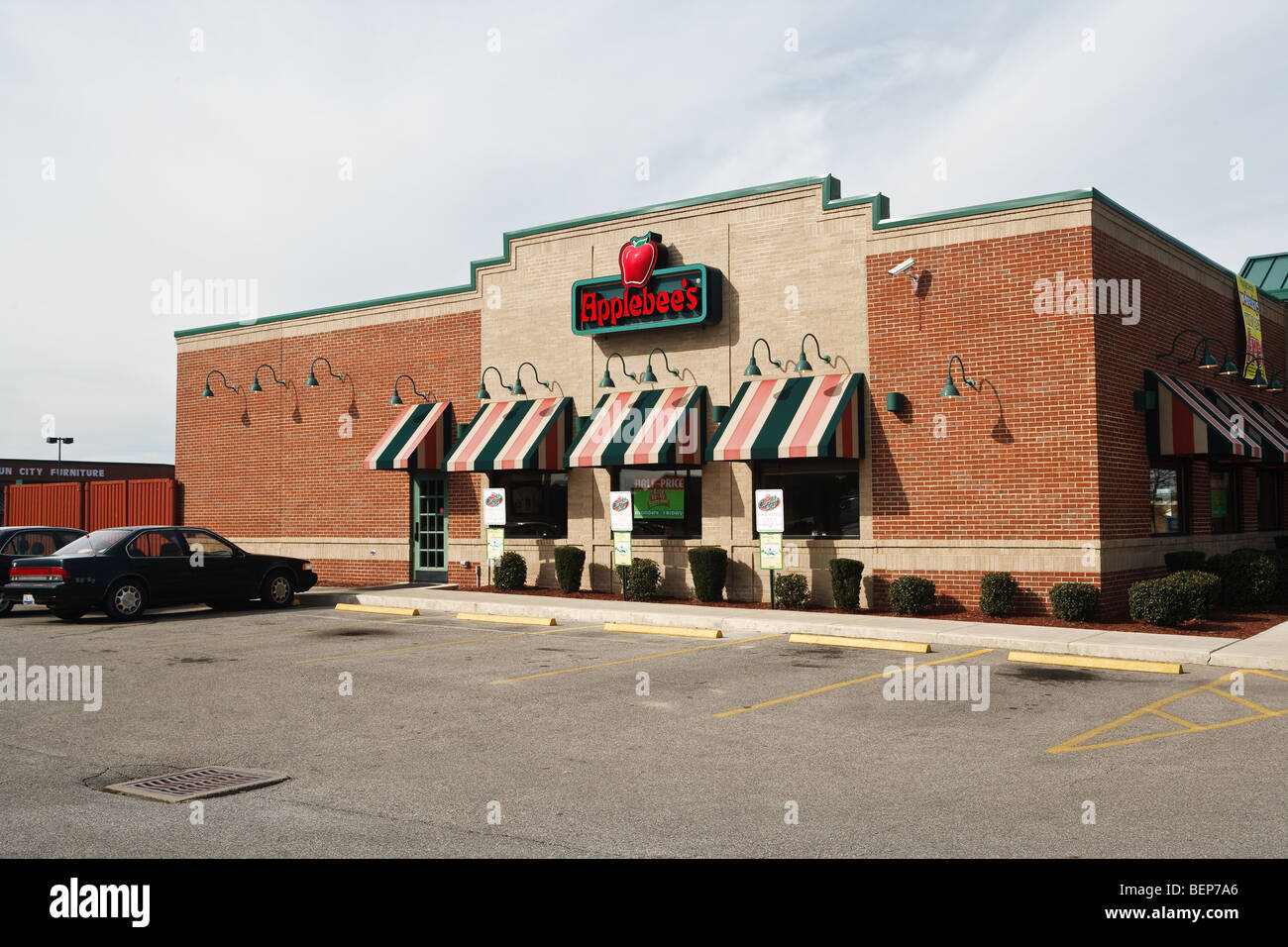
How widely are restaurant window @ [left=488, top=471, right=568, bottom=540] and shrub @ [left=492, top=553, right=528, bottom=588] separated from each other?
695 mm

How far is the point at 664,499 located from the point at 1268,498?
46.1 feet

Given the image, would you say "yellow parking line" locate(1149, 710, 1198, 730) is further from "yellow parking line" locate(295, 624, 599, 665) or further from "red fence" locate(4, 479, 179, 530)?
"red fence" locate(4, 479, 179, 530)

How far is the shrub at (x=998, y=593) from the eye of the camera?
55.8 ft

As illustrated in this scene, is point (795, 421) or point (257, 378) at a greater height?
point (257, 378)

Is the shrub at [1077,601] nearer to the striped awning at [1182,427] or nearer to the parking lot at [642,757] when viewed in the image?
the parking lot at [642,757]

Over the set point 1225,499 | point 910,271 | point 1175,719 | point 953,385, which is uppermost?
point 910,271

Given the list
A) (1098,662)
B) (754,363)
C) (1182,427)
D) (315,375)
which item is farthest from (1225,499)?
(315,375)

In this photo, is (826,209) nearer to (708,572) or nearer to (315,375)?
(708,572)

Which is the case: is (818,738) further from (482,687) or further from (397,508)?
(397,508)

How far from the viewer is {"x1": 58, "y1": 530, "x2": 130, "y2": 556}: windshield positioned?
1802cm

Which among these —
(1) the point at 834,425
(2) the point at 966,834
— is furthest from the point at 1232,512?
(2) the point at 966,834

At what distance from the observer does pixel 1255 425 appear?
845 inches

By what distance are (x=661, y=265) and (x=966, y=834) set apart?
1614cm

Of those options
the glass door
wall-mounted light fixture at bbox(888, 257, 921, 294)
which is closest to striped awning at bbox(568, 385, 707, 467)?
wall-mounted light fixture at bbox(888, 257, 921, 294)
